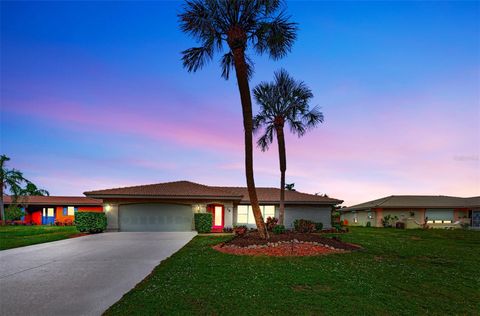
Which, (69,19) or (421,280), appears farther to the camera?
(69,19)

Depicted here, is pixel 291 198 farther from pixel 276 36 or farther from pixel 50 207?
pixel 50 207

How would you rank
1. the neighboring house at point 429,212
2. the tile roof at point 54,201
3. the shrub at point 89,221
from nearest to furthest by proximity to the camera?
the shrub at point 89,221, the neighboring house at point 429,212, the tile roof at point 54,201

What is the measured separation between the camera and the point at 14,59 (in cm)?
1603

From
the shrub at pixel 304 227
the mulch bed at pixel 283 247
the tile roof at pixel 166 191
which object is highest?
the tile roof at pixel 166 191

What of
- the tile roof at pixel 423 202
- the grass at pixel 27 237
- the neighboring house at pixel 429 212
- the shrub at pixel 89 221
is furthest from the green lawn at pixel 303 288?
the tile roof at pixel 423 202

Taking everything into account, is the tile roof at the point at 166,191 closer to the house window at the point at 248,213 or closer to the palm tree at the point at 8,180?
the house window at the point at 248,213

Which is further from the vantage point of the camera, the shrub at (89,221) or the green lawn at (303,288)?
the shrub at (89,221)

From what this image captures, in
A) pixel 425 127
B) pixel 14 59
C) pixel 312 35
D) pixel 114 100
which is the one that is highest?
pixel 312 35

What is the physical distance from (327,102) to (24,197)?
39.0 meters

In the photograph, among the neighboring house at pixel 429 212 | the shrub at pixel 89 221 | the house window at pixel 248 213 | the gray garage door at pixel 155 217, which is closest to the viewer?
the shrub at pixel 89 221

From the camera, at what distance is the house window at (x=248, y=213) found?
27281 mm

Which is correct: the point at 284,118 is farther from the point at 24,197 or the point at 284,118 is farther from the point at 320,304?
the point at 24,197

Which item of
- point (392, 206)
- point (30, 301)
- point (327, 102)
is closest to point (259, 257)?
point (30, 301)

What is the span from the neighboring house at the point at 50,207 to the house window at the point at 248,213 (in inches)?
850
